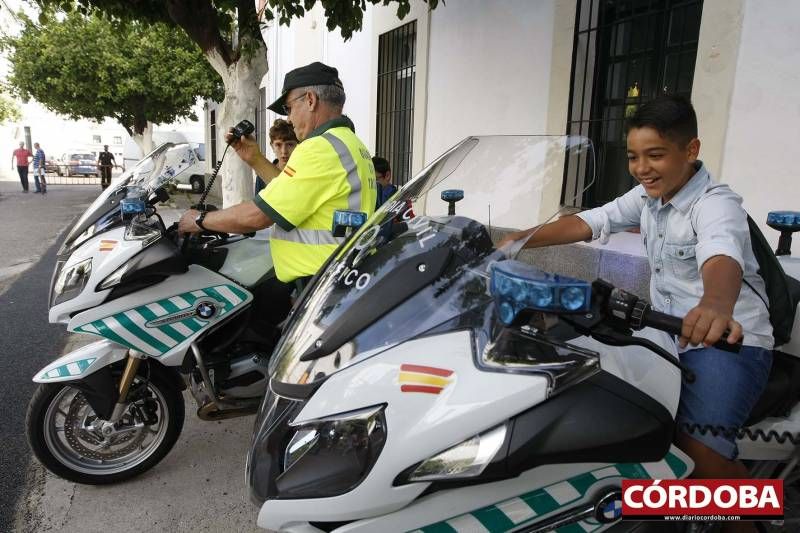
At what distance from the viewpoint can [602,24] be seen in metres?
4.55

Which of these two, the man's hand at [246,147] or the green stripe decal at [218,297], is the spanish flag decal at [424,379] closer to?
the green stripe decal at [218,297]

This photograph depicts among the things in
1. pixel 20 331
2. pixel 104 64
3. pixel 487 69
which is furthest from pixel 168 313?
pixel 104 64

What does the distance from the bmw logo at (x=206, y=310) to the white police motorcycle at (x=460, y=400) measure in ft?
3.64

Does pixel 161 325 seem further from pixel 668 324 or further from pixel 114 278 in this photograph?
pixel 668 324

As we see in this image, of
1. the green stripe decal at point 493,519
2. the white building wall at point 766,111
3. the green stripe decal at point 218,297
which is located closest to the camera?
the green stripe decal at point 493,519

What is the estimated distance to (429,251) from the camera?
1314 millimetres

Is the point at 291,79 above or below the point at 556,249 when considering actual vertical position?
above

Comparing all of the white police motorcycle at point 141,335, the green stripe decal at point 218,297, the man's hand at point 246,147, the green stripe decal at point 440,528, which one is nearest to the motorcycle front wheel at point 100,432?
the white police motorcycle at point 141,335

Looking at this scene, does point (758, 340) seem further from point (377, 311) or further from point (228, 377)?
point (228, 377)

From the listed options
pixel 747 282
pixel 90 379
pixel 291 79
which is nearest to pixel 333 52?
pixel 291 79

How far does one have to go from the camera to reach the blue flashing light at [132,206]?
7.52 ft

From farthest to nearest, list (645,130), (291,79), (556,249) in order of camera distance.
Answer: (291,79) → (556,249) → (645,130)

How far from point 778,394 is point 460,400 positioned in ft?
3.94

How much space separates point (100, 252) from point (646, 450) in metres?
2.12
